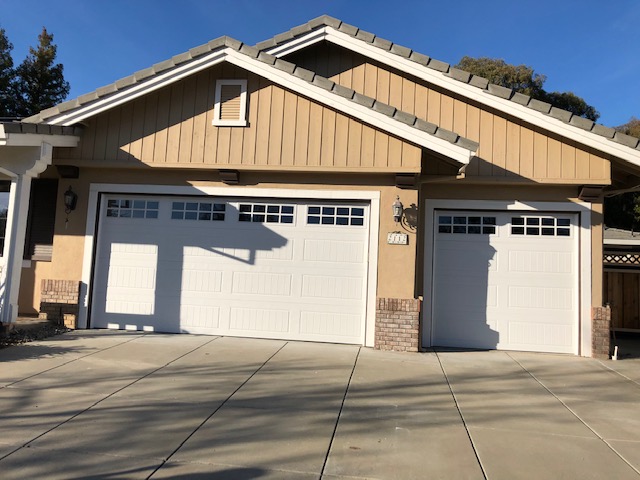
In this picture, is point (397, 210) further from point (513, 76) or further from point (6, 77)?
point (6, 77)

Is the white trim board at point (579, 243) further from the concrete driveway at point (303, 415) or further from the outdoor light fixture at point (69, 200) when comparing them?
the outdoor light fixture at point (69, 200)

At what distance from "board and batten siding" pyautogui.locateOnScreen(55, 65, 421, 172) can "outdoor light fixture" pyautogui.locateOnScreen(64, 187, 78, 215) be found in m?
0.58

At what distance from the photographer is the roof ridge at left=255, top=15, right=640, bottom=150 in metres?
7.21

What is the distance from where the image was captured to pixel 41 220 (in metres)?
8.79

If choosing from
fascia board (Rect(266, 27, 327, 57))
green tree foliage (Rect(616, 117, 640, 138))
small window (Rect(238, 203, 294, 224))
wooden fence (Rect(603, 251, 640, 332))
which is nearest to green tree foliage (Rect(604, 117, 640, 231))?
green tree foliage (Rect(616, 117, 640, 138))

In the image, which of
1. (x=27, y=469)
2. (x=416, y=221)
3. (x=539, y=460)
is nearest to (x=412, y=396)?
(x=539, y=460)

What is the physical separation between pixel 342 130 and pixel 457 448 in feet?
16.9

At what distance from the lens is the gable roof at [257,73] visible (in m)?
6.94

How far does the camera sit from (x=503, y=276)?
307 inches

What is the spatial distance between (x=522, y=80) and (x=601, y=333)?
18488mm

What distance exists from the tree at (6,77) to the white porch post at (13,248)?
62.6 feet

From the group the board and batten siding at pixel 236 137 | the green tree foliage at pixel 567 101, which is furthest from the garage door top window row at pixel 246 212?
the green tree foliage at pixel 567 101

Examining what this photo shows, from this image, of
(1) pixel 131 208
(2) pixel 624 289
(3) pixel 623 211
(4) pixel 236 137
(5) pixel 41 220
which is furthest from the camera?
(3) pixel 623 211

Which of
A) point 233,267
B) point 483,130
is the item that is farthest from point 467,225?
point 233,267
